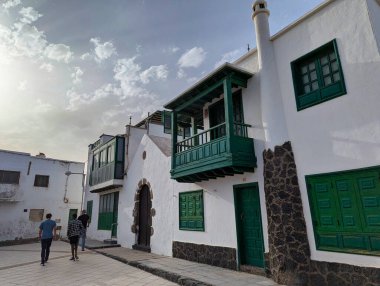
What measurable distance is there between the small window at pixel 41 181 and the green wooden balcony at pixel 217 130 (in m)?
18.6

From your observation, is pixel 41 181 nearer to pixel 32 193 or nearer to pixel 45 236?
pixel 32 193

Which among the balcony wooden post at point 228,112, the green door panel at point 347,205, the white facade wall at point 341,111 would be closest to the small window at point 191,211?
the balcony wooden post at point 228,112

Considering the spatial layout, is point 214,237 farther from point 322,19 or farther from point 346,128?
point 322,19

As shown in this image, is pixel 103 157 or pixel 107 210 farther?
pixel 103 157

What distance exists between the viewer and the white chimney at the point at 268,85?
7148 mm

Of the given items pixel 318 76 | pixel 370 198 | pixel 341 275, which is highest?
pixel 318 76

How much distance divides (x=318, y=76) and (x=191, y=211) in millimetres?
6257

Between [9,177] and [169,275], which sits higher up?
[9,177]

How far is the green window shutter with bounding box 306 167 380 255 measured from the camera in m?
5.24

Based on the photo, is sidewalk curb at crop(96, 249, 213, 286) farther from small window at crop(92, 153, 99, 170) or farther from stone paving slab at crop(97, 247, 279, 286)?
small window at crop(92, 153, 99, 170)

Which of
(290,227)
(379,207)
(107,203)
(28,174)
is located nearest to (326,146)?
(379,207)

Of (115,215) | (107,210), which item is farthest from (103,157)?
(115,215)

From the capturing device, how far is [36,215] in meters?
23.1

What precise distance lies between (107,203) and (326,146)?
1462 cm
